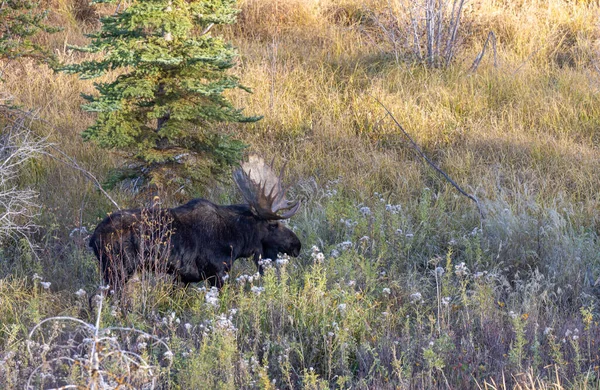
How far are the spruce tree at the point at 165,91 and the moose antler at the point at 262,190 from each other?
117 centimetres

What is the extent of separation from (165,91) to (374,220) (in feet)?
8.76

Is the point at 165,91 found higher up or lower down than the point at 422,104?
higher up

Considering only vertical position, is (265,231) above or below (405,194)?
above

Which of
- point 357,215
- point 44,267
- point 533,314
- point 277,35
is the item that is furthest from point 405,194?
point 277,35

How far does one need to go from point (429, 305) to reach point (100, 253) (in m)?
2.84

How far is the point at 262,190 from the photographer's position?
6.89 meters

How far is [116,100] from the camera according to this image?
26.5 feet

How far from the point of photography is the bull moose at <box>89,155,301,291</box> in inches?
247

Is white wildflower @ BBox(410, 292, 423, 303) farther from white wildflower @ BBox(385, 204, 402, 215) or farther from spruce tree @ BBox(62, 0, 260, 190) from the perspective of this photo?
spruce tree @ BBox(62, 0, 260, 190)

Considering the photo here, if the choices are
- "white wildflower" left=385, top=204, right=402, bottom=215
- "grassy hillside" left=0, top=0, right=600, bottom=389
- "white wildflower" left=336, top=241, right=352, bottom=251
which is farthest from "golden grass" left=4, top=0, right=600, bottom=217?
"white wildflower" left=336, top=241, right=352, bottom=251

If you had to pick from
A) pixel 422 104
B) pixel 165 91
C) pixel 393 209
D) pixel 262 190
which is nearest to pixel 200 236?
pixel 262 190

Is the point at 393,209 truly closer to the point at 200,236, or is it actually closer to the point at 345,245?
the point at 345,245

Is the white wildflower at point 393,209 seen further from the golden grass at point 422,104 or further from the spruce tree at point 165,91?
the spruce tree at point 165,91

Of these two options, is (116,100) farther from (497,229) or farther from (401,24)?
(401,24)
